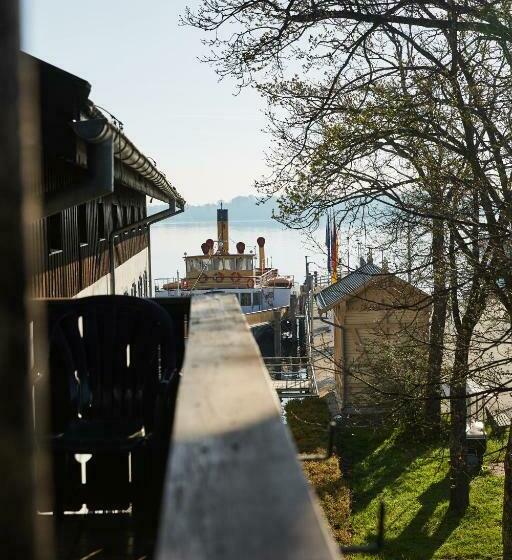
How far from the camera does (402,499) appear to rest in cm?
1638

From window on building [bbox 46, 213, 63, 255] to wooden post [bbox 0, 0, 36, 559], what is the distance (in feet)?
32.4

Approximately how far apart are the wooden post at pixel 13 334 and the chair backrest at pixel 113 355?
146 inches

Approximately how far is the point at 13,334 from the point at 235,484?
1.63 ft

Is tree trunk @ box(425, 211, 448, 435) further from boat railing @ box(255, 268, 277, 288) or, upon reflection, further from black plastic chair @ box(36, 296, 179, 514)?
boat railing @ box(255, 268, 277, 288)

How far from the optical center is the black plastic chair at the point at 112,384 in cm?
449

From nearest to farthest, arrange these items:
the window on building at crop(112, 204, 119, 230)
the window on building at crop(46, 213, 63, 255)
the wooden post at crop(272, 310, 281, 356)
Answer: the window on building at crop(46, 213, 63, 255) → the window on building at crop(112, 204, 119, 230) → the wooden post at crop(272, 310, 281, 356)

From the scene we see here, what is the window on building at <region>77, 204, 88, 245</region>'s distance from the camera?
42.7ft

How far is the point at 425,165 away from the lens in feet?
40.4

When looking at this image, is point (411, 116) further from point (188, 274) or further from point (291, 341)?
point (291, 341)

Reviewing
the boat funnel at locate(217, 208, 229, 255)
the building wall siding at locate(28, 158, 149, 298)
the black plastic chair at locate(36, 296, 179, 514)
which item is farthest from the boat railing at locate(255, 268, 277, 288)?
the black plastic chair at locate(36, 296, 179, 514)

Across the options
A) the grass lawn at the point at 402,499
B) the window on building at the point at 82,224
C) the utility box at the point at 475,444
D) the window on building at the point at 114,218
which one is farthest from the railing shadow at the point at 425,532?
the window on building at the point at 114,218

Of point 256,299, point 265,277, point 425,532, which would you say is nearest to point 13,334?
point 425,532

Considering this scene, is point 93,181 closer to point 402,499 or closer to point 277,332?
point 402,499

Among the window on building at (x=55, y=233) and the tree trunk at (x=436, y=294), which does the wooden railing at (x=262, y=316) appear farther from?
the window on building at (x=55, y=233)
